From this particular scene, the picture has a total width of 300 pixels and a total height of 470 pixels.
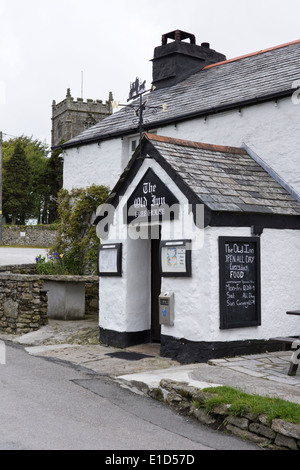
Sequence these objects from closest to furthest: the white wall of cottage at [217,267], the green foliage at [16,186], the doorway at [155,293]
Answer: the white wall of cottage at [217,267] < the doorway at [155,293] < the green foliage at [16,186]

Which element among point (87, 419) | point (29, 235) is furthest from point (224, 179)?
point (29, 235)

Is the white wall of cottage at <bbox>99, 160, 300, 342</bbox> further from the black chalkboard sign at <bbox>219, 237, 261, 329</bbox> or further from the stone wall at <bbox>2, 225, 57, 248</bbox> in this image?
the stone wall at <bbox>2, 225, 57, 248</bbox>

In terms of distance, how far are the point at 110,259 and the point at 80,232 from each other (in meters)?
5.13

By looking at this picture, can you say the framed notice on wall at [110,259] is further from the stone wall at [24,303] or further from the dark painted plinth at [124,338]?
the stone wall at [24,303]

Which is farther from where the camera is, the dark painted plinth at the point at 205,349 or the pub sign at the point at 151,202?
the pub sign at the point at 151,202

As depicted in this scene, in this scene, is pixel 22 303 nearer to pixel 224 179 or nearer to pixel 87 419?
pixel 224 179

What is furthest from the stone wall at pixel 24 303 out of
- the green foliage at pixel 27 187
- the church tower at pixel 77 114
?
the church tower at pixel 77 114

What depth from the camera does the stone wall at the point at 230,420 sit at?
16.9ft

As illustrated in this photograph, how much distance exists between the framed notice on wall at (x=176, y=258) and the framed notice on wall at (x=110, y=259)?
3.99 ft

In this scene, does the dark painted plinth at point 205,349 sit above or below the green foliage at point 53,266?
below

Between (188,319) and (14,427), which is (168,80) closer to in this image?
(188,319)

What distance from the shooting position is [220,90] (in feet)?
43.9

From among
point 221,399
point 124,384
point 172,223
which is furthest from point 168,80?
point 221,399

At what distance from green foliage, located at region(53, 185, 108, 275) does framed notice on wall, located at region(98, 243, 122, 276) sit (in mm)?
3750
